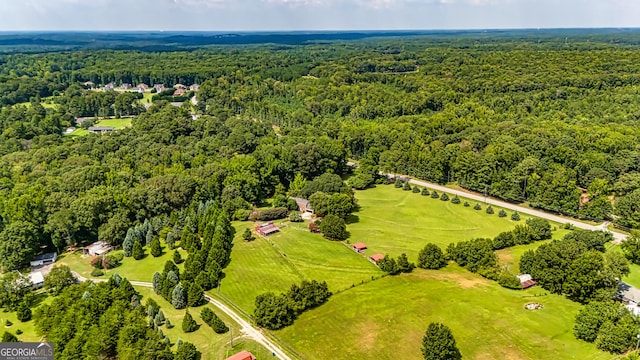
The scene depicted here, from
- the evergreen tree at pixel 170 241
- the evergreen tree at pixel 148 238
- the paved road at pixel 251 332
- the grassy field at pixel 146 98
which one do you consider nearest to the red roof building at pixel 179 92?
the grassy field at pixel 146 98

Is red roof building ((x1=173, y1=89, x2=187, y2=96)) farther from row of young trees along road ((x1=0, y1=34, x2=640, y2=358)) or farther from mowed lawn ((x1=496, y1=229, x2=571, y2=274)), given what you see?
mowed lawn ((x1=496, y1=229, x2=571, y2=274))

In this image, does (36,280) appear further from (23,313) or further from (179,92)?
(179,92)

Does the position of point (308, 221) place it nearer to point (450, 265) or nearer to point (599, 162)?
point (450, 265)

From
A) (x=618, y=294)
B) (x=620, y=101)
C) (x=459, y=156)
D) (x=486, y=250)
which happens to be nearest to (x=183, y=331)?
(x=486, y=250)

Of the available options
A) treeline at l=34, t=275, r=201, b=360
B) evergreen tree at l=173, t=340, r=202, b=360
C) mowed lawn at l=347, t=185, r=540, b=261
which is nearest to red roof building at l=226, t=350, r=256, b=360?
evergreen tree at l=173, t=340, r=202, b=360

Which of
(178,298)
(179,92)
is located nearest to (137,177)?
(178,298)

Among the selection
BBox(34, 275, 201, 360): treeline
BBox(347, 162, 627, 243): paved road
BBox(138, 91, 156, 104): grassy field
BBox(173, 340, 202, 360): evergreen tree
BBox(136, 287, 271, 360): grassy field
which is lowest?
BBox(347, 162, 627, 243): paved road
